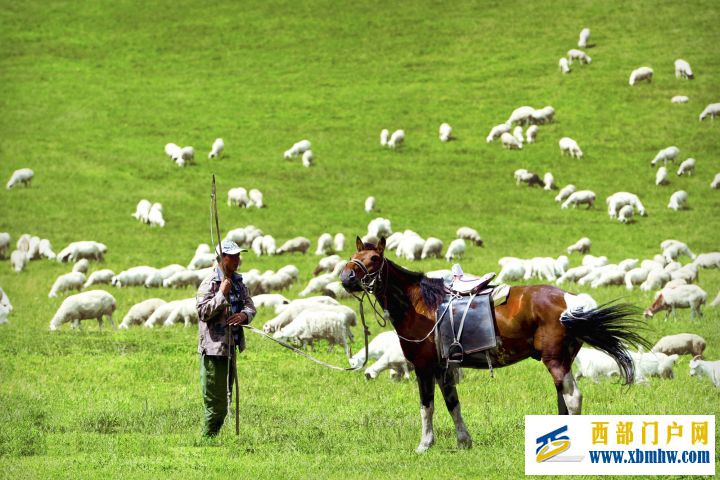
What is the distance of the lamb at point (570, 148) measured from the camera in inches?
1786

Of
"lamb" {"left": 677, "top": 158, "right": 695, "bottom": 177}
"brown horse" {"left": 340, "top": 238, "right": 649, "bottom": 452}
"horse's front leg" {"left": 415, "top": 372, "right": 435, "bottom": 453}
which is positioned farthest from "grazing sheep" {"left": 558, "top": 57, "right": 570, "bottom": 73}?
"horse's front leg" {"left": 415, "top": 372, "right": 435, "bottom": 453}

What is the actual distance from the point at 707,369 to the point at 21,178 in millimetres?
33665

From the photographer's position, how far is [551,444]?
1085cm

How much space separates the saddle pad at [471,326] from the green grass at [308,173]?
1169mm

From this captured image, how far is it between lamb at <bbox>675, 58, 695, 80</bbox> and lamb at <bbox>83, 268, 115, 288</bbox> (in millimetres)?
34075

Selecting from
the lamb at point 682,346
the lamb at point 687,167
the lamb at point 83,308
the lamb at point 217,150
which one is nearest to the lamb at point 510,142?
the lamb at point 687,167

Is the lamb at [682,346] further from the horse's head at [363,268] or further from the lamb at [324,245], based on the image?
the lamb at [324,245]

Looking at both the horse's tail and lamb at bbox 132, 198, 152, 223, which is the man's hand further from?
lamb at bbox 132, 198, 152, 223

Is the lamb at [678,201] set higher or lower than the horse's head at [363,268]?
higher

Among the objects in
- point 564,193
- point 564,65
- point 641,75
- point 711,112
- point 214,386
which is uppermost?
point 564,65

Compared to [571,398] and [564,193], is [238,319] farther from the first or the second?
[564,193]

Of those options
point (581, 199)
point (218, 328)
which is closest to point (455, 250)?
point (581, 199)

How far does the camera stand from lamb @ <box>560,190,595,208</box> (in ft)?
132

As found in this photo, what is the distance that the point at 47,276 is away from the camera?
109 feet
